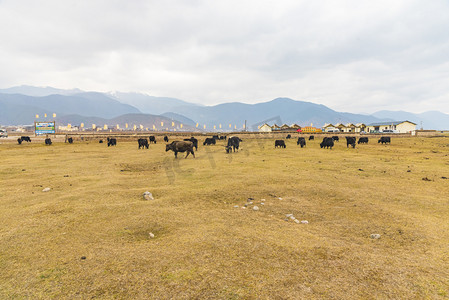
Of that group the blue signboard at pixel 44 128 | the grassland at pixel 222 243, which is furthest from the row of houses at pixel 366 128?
the grassland at pixel 222 243

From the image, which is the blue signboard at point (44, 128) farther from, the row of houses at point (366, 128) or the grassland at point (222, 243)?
the row of houses at point (366, 128)

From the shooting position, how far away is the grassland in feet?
12.2

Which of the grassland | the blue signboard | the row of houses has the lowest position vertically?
the grassland

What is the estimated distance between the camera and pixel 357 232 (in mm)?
6059

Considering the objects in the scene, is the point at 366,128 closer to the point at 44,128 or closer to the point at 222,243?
the point at 222,243

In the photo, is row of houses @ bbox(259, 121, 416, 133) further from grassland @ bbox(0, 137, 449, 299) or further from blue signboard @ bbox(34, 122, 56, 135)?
grassland @ bbox(0, 137, 449, 299)

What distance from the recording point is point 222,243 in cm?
522

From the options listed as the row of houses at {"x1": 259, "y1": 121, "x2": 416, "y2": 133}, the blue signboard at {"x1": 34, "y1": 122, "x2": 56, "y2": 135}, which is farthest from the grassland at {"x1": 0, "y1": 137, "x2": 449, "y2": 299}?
the row of houses at {"x1": 259, "y1": 121, "x2": 416, "y2": 133}

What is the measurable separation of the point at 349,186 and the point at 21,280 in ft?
40.4

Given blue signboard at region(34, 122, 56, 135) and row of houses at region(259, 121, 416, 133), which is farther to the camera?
row of houses at region(259, 121, 416, 133)

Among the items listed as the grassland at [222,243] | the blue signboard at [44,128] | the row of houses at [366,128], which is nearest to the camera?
the grassland at [222,243]

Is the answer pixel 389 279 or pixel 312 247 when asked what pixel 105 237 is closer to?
pixel 312 247

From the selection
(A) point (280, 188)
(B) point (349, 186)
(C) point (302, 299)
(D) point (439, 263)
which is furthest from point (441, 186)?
(C) point (302, 299)

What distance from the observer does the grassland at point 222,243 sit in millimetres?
3727
